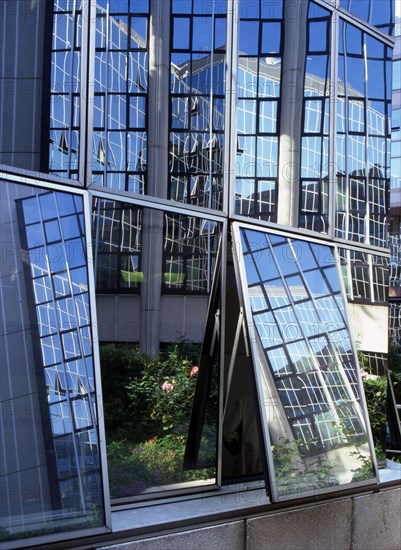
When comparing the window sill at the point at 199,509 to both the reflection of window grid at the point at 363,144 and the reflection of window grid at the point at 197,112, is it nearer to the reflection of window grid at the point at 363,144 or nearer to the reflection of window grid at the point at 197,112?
the reflection of window grid at the point at 197,112

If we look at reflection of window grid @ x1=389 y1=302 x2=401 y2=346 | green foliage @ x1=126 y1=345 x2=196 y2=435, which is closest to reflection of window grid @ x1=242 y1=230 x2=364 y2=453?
green foliage @ x1=126 y1=345 x2=196 y2=435

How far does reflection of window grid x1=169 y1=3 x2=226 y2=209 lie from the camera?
6.28m

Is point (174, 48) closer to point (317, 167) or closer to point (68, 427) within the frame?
point (317, 167)

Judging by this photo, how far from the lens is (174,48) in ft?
20.5

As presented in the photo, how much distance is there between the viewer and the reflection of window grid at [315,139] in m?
7.49

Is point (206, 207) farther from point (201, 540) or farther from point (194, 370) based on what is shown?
point (201, 540)

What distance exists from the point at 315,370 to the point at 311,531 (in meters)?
1.39

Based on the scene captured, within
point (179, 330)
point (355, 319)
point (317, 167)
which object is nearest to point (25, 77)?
point (179, 330)

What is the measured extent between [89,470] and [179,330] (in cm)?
152

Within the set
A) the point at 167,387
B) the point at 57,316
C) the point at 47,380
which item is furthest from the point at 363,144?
the point at 47,380

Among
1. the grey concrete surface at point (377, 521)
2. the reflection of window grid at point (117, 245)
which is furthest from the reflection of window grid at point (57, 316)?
the grey concrete surface at point (377, 521)

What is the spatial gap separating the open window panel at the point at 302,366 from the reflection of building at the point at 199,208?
2 centimetres

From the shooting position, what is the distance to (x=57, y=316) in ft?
17.1

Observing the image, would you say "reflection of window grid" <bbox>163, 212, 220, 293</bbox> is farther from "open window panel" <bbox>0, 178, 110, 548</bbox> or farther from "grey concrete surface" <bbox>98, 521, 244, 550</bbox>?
"grey concrete surface" <bbox>98, 521, 244, 550</bbox>
